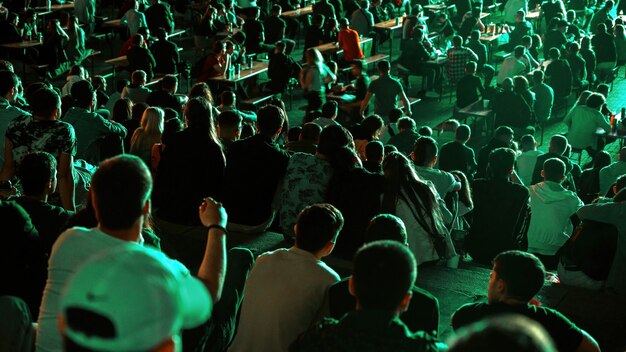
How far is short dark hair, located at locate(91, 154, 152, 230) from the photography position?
8.63 feet

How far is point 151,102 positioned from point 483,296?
5120 mm

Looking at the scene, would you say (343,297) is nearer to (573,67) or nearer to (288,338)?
(288,338)

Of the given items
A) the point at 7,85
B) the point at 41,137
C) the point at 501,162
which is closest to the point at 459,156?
the point at 501,162

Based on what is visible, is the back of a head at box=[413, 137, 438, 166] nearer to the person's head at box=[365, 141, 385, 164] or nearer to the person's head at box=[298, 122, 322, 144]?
the person's head at box=[365, 141, 385, 164]

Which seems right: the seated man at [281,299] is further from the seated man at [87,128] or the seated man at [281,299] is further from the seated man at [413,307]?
the seated man at [87,128]

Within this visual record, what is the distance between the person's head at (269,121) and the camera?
616 cm

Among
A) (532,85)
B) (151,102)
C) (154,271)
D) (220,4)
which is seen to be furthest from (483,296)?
(220,4)

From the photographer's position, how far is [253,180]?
235 inches

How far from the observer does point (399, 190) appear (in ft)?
18.5

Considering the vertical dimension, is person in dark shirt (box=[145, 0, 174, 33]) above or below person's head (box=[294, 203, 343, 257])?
below

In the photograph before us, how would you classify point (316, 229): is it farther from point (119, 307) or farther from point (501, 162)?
point (501, 162)

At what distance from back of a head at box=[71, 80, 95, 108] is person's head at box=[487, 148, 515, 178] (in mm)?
3225

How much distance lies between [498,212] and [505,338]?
5057 mm

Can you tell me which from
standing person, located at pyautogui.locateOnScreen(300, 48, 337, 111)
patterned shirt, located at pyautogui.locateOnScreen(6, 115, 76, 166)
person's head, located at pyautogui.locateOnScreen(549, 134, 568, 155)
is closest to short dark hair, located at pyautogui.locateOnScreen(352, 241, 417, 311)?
patterned shirt, located at pyautogui.locateOnScreen(6, 115, 76, 166)
